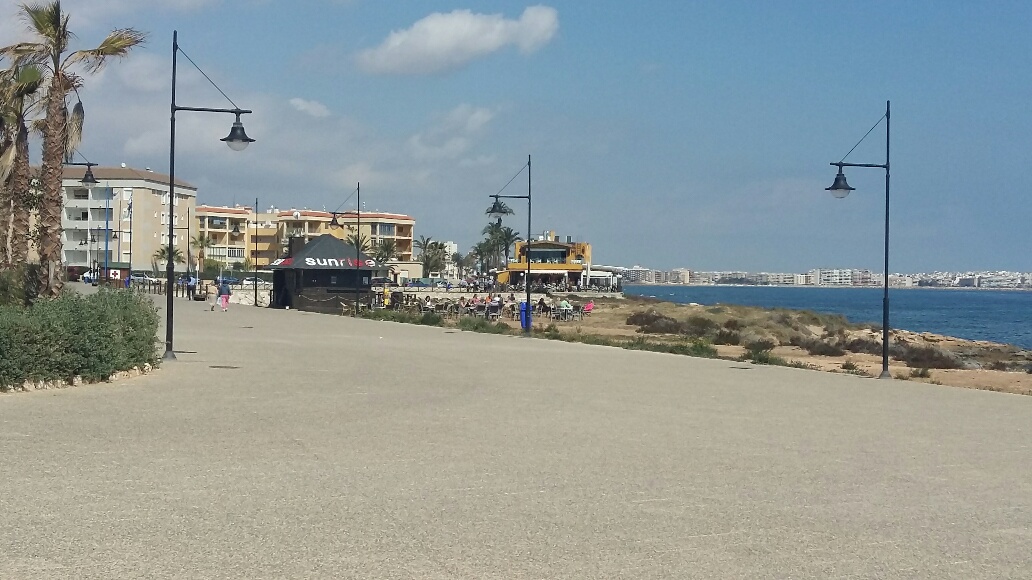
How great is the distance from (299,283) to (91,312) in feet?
118

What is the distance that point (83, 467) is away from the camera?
905cm

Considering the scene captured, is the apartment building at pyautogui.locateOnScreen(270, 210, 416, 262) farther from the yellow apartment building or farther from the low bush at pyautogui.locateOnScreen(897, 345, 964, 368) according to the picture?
the low bush at pyautogui.locateOnScreen(897, 345, 964, 368)

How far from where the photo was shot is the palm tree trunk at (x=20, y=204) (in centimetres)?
2223

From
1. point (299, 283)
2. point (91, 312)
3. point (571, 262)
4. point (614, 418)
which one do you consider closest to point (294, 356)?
point (91, 312)

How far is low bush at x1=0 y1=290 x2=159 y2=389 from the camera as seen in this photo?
1382 centimetres

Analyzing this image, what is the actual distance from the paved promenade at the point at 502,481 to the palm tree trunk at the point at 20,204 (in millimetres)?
7471

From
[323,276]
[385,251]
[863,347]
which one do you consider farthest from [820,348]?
[385,251]

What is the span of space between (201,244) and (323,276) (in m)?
73.8

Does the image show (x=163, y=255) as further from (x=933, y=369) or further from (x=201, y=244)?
(x=933, y=369)

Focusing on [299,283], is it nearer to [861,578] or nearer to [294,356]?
[294,356]

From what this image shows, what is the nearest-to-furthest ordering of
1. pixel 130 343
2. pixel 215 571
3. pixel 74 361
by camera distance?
pixel 215 571 < pixel 74 361 < pixel 130 343

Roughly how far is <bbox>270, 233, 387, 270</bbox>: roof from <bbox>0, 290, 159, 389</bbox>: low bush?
3266cm

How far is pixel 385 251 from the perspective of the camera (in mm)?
130375

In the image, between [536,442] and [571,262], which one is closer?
[536,442]
